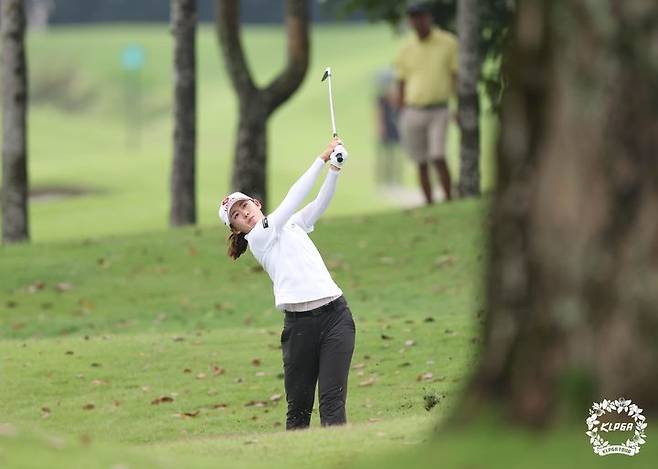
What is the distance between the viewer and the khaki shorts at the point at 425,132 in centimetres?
2327

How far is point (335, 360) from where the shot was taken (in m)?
10.6

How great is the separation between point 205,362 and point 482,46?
1223cm

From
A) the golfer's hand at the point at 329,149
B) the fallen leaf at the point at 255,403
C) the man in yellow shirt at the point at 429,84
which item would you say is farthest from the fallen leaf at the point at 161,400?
the man in yellow shirt at the point at 429,84

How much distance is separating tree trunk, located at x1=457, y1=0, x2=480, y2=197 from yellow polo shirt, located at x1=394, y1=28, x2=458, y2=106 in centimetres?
57

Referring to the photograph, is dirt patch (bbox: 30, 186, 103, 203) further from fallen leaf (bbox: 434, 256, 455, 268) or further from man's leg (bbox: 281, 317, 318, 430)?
man's leg (bbox: 281, 317, 318, 430)

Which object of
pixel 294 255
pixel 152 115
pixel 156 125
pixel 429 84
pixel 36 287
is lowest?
pixel 156 125

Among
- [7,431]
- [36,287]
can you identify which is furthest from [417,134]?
[7,431]

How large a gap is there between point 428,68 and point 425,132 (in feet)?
2.88

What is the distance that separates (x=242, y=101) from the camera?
24.9 meters

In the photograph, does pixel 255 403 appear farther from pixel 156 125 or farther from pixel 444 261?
pixel 156 125

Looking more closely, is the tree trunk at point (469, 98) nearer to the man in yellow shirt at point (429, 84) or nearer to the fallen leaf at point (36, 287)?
the man in yellow shirt at point (429, 84)

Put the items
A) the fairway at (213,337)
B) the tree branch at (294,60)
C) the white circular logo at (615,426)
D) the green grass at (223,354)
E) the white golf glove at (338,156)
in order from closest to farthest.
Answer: the white circular logo at (615,426), the green grass at (223,354), the white golf glove at (338,156), the fairway at (213,337), the tree branch at (294,60)

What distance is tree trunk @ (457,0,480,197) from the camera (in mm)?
23734

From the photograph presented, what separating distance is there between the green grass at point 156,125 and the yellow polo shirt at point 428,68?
17.7 meters
